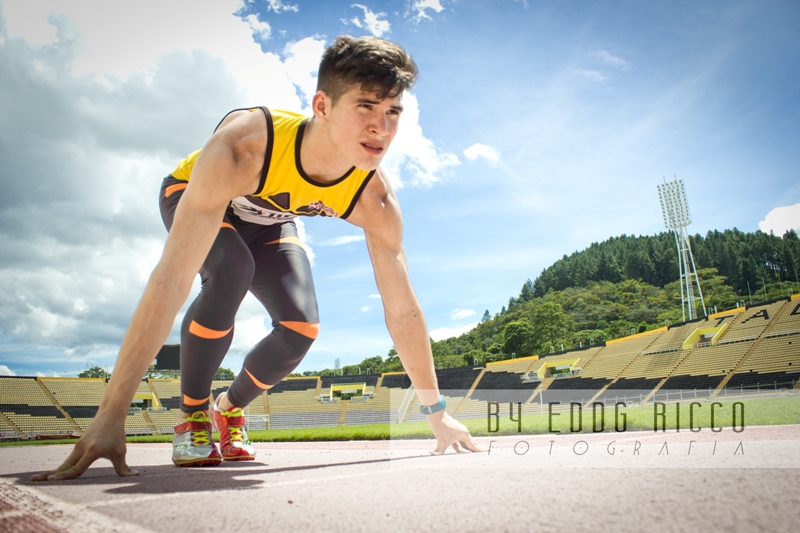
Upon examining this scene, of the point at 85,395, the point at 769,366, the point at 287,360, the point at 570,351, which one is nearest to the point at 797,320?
the point at 769,366

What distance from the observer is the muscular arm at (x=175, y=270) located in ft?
5.13

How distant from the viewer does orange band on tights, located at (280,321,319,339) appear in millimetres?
2748

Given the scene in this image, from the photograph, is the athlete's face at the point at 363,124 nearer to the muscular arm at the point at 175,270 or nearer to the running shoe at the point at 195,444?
the muscular arm at the point at 175,270

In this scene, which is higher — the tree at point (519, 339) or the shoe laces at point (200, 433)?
the shoe laces at point (200, 433)

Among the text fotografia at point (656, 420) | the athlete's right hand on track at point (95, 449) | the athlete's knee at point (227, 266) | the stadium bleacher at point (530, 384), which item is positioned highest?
the athlete's knee at point (227, 266)

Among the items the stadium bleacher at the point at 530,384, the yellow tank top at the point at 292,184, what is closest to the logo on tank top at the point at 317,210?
the yellow tank top at the point at 292,184

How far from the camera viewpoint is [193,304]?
2.46m

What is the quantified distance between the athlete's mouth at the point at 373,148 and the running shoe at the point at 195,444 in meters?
1.60

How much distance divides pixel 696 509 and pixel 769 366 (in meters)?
27.5

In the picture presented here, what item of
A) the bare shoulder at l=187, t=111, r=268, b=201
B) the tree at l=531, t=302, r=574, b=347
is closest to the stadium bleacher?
the bare shoulder at l=187, t=111, r=268, b=201

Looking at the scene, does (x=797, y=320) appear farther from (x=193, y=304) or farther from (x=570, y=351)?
(x=193, y=304)

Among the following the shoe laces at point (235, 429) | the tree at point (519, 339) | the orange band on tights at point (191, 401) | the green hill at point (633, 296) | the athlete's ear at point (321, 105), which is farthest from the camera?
the tree at point (519, 339)

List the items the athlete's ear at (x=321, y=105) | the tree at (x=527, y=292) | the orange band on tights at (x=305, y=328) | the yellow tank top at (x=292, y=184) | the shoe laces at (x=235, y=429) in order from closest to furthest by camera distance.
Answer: the athlete's ear at (x=321, y=105), the yellow tank top at (x=292, y=184), the orange band on tights at (x=305, y=328), the shoe laces at (x=235, y=429), the tree at (x=527, y=292)

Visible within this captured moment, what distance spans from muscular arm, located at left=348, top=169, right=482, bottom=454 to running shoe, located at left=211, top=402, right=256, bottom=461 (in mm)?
1172
